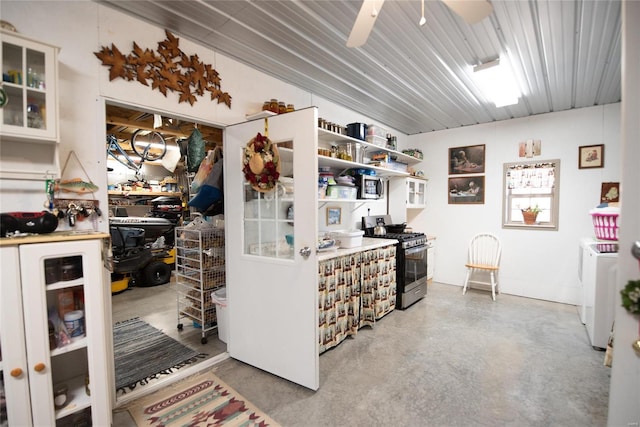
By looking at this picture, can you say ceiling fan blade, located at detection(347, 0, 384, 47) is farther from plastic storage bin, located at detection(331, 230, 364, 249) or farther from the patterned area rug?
the patterned area rug

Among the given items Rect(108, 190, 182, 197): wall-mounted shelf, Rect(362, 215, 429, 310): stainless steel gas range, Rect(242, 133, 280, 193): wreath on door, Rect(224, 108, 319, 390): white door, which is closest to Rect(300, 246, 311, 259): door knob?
Rect(224, 108, 319, 390): white door

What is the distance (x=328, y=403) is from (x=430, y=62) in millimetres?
2964

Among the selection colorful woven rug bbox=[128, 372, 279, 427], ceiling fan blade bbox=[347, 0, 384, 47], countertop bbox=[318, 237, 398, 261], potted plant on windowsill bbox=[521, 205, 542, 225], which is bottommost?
colorful woven rug bbox=[128, 372, 279, 427]

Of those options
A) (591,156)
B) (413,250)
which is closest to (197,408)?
(413,250)

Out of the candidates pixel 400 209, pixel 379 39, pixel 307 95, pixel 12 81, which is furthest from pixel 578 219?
pixel 12 81

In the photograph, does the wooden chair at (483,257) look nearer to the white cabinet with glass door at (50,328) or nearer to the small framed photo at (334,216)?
the small framed photo at (334,216)

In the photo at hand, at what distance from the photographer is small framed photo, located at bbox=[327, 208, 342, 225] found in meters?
3.58

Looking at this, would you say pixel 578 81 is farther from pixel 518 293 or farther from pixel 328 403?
pixel 328 403

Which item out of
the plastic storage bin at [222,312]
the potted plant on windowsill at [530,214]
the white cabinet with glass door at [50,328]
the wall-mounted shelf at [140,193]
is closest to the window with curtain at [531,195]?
the potted plant on windowsill at [530,214]

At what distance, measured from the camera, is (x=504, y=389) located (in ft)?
6.90

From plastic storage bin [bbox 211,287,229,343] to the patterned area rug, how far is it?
0.27 meters

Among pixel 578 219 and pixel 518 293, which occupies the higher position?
pixel 578 219

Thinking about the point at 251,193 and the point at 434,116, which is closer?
the point at 251,193

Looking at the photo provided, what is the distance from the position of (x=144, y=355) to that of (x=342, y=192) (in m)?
2.54
